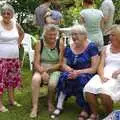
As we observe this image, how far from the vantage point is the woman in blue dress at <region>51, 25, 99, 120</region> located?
616cm

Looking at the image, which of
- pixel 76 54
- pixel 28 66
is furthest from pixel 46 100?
pixel 28 66

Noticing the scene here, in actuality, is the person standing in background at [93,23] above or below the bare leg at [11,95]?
above

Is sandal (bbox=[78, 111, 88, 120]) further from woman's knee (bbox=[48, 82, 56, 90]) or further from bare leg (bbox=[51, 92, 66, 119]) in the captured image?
woman's knee (bbox=[48, 82, 56, 90])

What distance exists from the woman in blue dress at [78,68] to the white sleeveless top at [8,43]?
0.73m

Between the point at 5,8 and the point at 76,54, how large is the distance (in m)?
1.17

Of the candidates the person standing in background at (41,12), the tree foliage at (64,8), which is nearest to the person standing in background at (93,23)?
the person standing in background at (41,12)

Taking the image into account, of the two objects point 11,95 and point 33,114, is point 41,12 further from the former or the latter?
point 33,114

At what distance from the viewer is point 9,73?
21.6ft

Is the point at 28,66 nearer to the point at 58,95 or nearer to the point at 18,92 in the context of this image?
the point at 18,92

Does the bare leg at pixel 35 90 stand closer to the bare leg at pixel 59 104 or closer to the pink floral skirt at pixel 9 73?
the bare leg at pixel 59 104

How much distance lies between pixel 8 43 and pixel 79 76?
3.70 feet

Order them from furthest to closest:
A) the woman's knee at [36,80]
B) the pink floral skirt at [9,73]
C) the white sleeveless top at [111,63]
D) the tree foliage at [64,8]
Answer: the tree foliage at [64,8]
the pink floral skirt at [9,73]
the woman's knee at [36,80]
the white sleeveless top at [111,63]

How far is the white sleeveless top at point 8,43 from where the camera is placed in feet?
21.1

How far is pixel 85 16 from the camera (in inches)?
294
